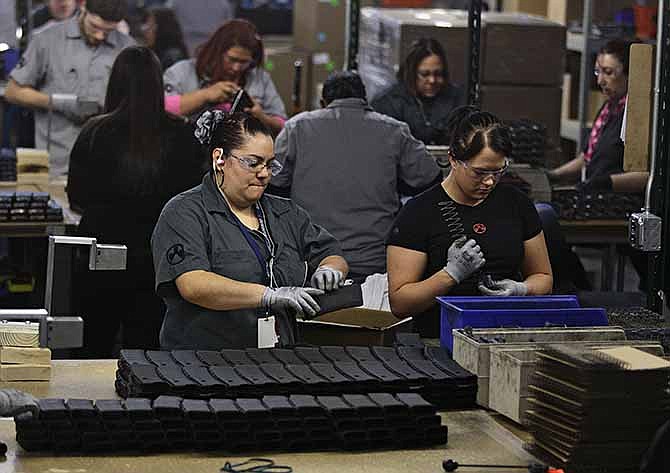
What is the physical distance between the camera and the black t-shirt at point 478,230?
4395mm

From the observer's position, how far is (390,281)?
4.42m

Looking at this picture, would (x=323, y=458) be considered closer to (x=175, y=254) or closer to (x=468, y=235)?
(x=175, y=254)

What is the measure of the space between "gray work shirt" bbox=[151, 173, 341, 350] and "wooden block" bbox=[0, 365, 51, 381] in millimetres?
416

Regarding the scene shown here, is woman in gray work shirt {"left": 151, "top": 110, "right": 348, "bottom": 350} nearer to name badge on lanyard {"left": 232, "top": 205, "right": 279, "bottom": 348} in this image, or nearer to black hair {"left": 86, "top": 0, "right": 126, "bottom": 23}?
name badge on lanyard {"left": 232, "top": 205, "right": 279, "bottom": 348}

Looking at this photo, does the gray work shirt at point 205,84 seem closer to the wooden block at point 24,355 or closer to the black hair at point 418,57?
the black hair at point 418,57

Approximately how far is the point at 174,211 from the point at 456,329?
929 millimetres

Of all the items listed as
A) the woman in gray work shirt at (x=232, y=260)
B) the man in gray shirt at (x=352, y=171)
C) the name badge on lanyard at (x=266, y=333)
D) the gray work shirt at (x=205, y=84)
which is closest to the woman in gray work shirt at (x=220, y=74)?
the gray work shirt at (x=205, y=84)

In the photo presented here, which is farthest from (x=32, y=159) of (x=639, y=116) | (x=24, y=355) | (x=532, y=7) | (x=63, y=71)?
(x=532, y=7)

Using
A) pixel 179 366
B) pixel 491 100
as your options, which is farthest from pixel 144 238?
pixel 491 100

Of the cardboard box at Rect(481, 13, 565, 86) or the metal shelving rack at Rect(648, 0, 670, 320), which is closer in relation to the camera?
the metal shelving rack at Rect(648, 0, 670, 320)

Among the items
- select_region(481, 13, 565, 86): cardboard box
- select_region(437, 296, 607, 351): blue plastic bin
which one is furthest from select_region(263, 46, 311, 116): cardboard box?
select_region(437, 296, 607, 351): blue plastic bin

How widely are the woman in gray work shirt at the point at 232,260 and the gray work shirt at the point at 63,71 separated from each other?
9.83ft

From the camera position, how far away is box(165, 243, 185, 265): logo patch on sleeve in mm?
3881

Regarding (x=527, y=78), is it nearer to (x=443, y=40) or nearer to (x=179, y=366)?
(x=443, y=40)
